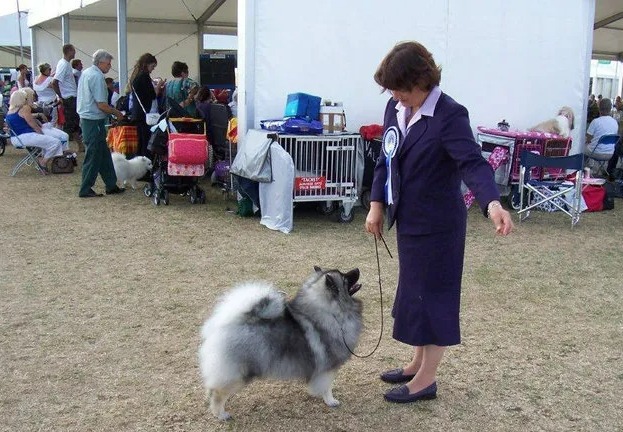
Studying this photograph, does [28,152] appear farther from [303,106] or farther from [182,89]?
[303,106]

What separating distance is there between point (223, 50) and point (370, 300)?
43.1ft

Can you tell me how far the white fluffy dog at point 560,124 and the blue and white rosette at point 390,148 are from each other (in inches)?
239

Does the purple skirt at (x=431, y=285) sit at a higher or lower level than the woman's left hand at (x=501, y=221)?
lower

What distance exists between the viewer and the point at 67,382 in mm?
3082

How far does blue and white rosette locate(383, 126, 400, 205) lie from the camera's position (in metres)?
2.65

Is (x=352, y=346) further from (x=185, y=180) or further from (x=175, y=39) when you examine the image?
(x=175, y=39)

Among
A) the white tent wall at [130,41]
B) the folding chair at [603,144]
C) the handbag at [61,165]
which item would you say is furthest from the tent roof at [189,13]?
the folding chair at [603,144]

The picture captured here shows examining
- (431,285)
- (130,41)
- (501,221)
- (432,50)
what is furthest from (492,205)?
(130,41)

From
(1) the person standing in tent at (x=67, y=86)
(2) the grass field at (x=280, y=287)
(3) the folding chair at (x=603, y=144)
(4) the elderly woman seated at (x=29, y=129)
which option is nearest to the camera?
(2) the grass field at (x=280, y=287)

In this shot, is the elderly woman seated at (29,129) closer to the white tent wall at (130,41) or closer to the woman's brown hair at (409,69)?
the white tent wall at (130,41)

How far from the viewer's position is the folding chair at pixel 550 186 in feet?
22.6

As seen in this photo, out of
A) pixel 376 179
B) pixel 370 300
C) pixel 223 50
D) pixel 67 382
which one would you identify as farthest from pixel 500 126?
pixel 223 50

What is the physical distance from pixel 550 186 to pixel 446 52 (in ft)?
7.11

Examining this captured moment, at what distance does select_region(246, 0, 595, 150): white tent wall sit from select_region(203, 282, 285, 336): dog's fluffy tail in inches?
181
